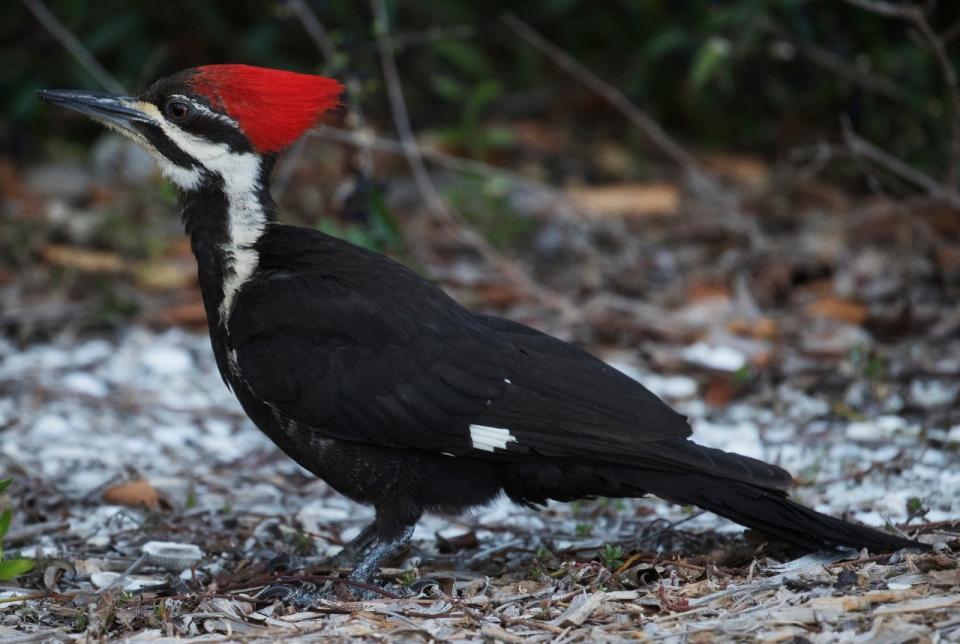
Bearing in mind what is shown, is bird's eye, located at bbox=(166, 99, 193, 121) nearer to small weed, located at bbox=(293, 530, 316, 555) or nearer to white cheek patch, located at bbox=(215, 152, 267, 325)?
white cheek patch, located at bbox=(215, 152, 267, 325)

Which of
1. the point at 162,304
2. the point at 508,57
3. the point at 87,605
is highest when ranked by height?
the point at 508,57

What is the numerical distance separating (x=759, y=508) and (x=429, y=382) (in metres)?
0.94

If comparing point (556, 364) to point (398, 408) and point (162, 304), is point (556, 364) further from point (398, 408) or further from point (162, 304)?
point (162, 304)

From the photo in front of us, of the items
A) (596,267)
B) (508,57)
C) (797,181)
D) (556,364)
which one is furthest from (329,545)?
(508,57)

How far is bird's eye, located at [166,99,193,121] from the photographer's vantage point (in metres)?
3.91

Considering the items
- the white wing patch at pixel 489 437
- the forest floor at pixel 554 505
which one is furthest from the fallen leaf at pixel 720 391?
the white wing patch at pixel 489 437

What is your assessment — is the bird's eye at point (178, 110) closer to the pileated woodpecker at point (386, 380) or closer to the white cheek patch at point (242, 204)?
the pileated woodpecker at point (386, 380)

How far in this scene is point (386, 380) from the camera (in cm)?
360

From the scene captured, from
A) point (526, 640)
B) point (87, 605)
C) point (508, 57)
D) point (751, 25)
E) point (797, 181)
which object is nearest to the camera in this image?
point (526, 640)

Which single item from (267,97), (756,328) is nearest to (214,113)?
(267,97)

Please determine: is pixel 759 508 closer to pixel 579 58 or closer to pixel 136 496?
pixel 136 496

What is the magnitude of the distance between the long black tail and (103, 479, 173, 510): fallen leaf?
1.58m

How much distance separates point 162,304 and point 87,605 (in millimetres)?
2740

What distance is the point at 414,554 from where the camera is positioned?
4.00 metres
